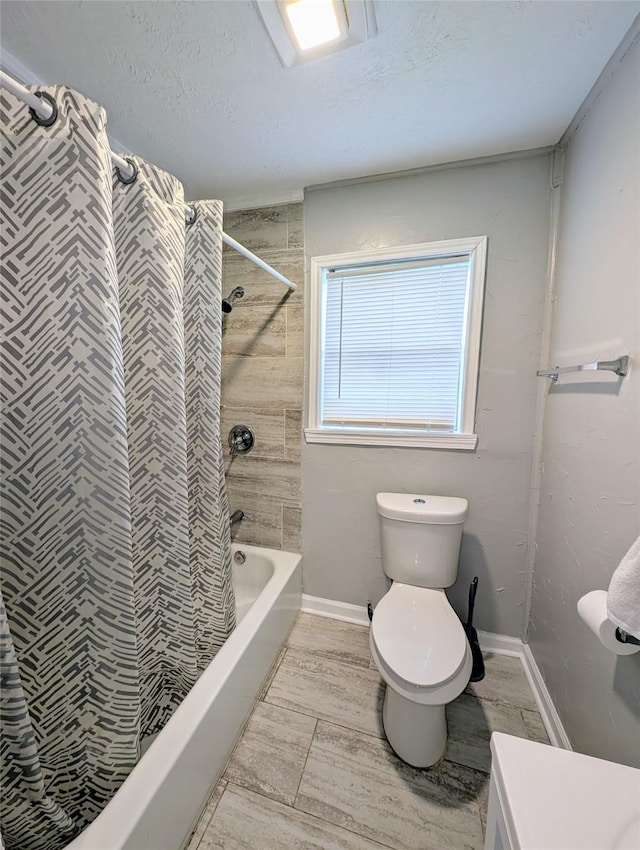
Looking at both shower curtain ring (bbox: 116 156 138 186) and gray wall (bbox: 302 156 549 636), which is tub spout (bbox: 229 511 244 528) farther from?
shower curtain ring (bbox: 116 156 138 186)

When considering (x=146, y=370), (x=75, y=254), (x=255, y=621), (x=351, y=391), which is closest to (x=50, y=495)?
(x=146, y=370)

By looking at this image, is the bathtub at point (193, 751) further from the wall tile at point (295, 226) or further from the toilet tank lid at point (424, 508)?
the wall tile at point (295, 226)

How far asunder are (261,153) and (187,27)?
0.49 meters

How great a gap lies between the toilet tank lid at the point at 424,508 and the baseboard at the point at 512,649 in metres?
0.68

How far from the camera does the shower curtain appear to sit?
65 centimetres

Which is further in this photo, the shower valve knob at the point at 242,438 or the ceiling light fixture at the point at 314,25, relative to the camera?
the shower valve knob at the point at 242,438

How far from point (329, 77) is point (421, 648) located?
1911mm

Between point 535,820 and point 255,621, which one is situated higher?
point 535,820

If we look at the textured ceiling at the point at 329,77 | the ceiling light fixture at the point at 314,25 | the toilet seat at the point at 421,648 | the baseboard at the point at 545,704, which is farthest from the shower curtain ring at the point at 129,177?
the baseboard at the point at 545,704

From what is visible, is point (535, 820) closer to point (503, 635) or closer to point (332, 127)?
point (503, 635)

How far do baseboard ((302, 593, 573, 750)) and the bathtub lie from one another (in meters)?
0.34

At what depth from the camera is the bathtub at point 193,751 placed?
27.4 inches

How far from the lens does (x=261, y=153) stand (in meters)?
1.37

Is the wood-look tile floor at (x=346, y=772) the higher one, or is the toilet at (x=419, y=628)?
the toilet at (x=419, y=628)
